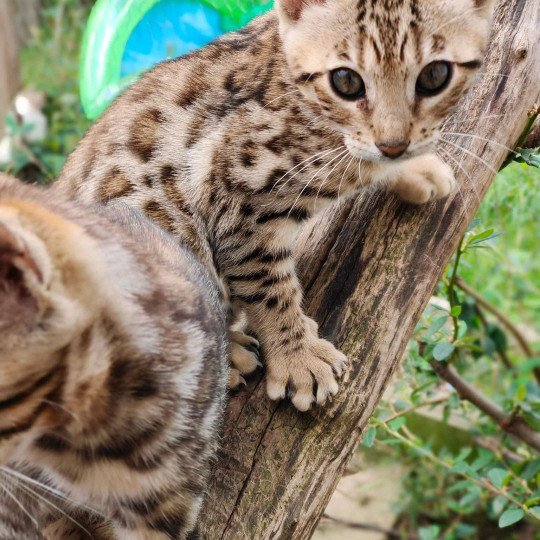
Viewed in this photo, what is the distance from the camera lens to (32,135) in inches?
201

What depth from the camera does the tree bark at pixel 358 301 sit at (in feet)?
6.92

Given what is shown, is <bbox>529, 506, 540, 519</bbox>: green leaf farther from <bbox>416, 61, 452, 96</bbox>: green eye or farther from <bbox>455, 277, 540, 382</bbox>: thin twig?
<bbox>416, 61, 452, 96</bbox>: green eye

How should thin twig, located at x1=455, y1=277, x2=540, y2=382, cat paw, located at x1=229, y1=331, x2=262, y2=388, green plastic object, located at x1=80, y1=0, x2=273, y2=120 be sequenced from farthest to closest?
green plastic object, located at x1=80, y1=0, x2=273, y2=120, thin twig, located at x1=455, y1=277, x2=540, y2=382, cat paw, located at x1=229, y1=331, x2=262, y2=388

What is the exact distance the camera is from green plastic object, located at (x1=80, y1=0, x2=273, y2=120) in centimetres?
333

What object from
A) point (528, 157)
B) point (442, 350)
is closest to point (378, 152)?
point (528, 157)

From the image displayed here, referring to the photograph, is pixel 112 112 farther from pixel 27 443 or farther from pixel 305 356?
pixel 27 443

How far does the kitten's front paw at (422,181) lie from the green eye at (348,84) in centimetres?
36

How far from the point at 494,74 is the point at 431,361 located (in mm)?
958

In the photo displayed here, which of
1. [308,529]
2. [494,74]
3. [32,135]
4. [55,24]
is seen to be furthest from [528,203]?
[55,24]

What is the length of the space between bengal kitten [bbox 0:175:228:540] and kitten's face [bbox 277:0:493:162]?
596 mm

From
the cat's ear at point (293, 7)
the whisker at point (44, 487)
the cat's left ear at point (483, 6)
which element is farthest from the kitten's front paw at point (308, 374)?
the cat's left ear at point (483, 6)

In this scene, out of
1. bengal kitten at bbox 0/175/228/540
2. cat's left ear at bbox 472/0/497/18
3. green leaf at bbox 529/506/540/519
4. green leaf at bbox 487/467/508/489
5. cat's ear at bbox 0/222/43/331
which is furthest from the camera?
green leaf at bbox 487/467/508/489

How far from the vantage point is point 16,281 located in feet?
4.29

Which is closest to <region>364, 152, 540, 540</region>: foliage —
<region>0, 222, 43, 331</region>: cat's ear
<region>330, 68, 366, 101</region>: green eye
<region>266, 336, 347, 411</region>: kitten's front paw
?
<region>266, 336, 347, 411</region>: kitten's front paw
